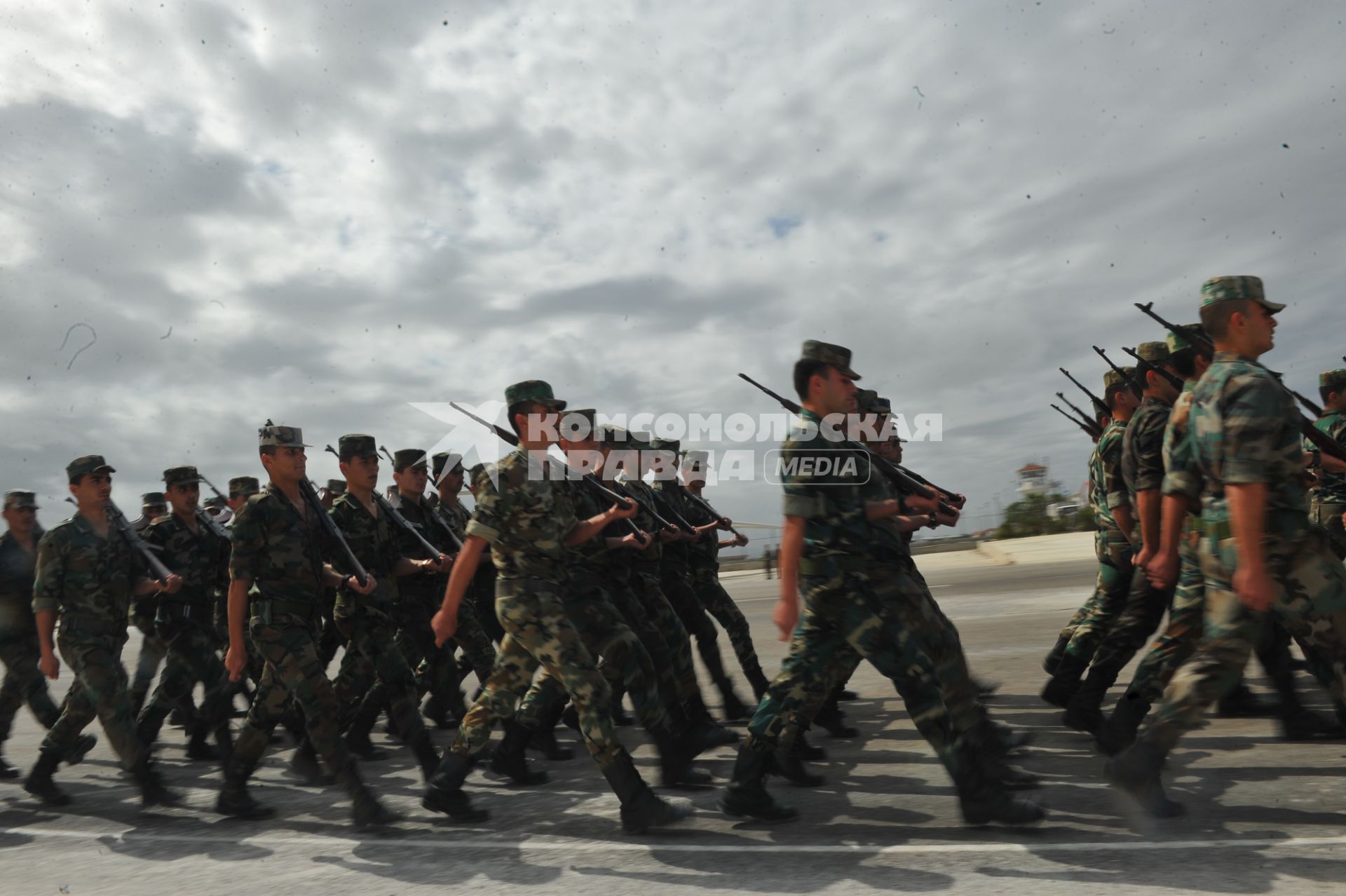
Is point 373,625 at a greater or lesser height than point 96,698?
greater

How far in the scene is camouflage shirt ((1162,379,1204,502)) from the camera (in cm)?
421

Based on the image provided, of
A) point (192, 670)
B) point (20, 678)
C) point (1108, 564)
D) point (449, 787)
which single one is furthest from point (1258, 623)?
point (20, 678)

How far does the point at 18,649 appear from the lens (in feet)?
23.2

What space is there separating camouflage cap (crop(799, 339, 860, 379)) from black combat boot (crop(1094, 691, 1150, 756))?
2.18 meters

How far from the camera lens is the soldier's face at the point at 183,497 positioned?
7.59m

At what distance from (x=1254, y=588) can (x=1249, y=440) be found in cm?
54

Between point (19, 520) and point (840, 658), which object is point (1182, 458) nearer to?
point (840, 658)

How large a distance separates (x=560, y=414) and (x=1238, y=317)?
308cm

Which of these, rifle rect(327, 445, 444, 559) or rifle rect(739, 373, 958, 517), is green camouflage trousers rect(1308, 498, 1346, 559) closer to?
rifle rect(739, 373, 958, 517)

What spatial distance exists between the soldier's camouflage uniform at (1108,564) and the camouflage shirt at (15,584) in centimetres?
717

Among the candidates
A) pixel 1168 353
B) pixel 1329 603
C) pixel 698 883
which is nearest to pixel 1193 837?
pixel 1329 603

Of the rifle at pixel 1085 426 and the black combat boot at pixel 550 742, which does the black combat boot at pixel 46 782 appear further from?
the rifle at pixel 1085 426

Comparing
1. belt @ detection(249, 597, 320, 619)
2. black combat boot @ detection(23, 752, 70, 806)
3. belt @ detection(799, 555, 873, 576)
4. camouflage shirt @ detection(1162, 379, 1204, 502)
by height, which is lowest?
black combat boot @ detection(23, 752, 70, 806)

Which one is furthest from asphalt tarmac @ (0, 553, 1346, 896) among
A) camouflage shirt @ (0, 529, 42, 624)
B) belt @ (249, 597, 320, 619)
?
camouflage shirt @ (0, 529, 42, 624)
